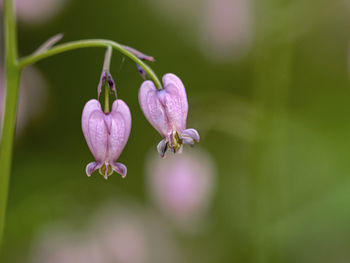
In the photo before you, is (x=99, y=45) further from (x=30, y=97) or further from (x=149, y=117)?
(x=30, y=97)

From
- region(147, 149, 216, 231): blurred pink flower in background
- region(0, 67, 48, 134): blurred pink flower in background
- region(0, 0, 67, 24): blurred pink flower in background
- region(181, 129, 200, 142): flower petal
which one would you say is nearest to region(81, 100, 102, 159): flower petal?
region(181, 129, 200, 142): flower petal

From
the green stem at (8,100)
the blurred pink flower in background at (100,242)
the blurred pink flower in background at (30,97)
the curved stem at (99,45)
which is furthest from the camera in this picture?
the blurred pink flower in background at (30,97)

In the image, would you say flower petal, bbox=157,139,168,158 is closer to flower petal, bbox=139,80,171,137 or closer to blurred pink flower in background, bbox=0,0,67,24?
→ flower petal, bbox=139,80,171,137

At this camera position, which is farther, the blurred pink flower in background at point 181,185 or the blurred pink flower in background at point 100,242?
the blurred pink flower in background at point 100,242

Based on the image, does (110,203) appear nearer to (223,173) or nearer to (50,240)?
(50,240)

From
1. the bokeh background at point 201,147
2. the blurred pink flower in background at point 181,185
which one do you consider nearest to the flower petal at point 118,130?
the bokeh background at point 201,147

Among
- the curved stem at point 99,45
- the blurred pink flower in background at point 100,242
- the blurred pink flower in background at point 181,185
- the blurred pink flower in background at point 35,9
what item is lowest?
the blurred pink flower in background at point 100,242

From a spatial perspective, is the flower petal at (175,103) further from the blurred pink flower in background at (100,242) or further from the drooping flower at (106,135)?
the blurred pink flower in background at (100,242)

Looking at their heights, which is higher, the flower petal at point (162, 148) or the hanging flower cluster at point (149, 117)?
the hanging flower cluster at point (149, 117)
